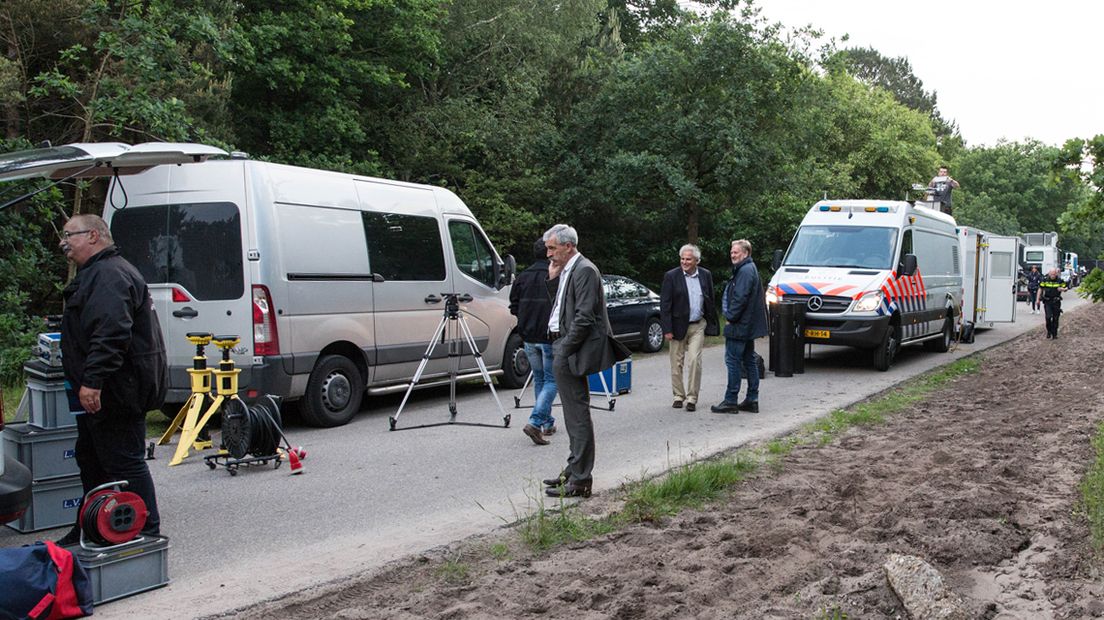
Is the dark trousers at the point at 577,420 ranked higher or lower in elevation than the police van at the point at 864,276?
lower

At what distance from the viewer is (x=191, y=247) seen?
9281 mm

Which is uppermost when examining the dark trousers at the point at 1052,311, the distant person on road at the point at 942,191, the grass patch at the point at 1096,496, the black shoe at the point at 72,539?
the distant person on road at the point at 942,191

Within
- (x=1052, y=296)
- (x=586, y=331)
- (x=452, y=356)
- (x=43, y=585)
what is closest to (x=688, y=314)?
(x=452, y=356)

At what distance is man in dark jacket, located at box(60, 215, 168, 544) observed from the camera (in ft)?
16.8

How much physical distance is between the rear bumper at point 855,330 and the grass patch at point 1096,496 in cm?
642

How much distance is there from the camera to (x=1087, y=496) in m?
6.56

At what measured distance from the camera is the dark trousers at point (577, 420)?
22.5 feet

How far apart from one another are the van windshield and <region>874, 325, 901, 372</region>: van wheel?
112 centimetres

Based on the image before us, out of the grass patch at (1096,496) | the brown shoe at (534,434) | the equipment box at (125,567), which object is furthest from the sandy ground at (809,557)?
the brown shoe at (534,434)

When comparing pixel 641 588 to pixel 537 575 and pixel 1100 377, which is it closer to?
pixel 537 575

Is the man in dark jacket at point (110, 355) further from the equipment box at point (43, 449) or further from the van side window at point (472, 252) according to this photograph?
the van side window at point (472, 252)

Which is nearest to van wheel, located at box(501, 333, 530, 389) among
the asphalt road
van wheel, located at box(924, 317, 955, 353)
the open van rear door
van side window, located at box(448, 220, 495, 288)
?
the asphalt road

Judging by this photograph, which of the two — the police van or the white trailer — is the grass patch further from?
the white trailer

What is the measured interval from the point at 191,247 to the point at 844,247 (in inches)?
417
